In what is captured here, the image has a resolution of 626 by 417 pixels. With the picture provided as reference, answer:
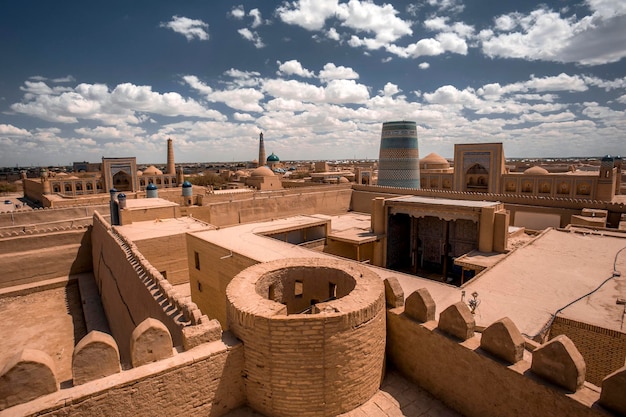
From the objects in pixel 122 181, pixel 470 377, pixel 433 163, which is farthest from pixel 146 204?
pixel 433 163

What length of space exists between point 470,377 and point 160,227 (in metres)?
14.6

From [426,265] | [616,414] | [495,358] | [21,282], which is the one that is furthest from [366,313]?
[21,282]

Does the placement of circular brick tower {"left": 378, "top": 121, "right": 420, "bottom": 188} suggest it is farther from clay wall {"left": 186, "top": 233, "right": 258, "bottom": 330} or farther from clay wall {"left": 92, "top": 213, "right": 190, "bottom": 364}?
clay wall {"left": 92, "top": 213, "right": 190, "bottom": 364}

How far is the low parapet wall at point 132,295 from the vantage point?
18.4ft

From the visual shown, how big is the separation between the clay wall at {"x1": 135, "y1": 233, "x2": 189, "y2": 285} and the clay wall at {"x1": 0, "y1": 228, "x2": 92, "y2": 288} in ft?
17.8

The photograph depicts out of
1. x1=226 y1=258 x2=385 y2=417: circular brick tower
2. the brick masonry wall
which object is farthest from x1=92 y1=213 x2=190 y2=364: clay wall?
the brick masonry wall

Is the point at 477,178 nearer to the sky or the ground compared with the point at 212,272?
nearer to the sky

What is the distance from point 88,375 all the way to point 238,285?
230cm

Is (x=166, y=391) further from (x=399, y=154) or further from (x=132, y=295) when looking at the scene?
(x=399, y=154)

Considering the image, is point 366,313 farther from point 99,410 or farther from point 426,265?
point 426,265

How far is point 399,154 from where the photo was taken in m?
24.1

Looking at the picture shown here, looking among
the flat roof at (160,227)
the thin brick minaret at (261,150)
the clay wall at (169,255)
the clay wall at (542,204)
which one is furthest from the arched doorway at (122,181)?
the clay wall at (542,204)

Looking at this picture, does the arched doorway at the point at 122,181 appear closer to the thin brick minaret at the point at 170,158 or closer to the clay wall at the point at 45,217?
the thin brick minaret at the point at 170,158

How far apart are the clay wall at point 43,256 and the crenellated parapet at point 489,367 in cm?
1616
